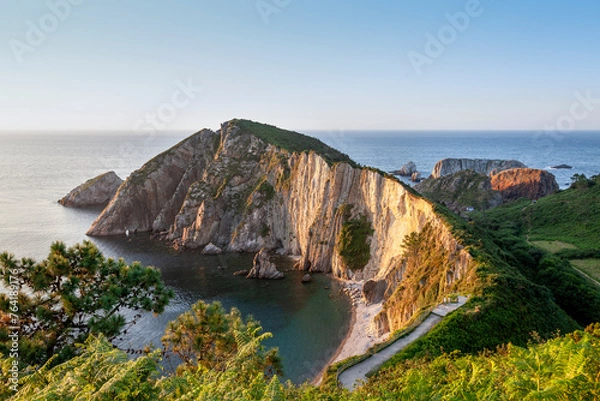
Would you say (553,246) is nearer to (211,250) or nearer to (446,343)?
(446,343)

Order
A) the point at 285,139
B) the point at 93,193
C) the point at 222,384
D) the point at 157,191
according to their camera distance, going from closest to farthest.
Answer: the point at 222,384, the point at 157,191, the point at 285,139, the point at 93,193

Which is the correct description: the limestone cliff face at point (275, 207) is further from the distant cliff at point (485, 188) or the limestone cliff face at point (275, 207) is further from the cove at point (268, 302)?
the distant cliff at point (485, 188)

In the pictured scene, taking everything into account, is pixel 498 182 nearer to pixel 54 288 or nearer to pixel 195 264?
pixel 195 264

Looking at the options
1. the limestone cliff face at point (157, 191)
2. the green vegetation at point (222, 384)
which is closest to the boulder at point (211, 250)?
the limestone cliff face at point (157, 191)

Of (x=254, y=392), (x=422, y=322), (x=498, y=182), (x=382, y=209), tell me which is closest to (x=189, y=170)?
(x=382, y=209)

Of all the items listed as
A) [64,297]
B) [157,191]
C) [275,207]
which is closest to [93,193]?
[157,191]

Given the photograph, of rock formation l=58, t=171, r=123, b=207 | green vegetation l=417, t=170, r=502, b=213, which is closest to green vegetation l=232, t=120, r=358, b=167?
green vegetation l=417, t=170, r=502, b=213
